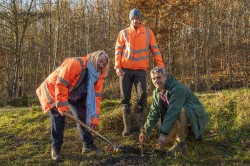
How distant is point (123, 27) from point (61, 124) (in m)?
14.3

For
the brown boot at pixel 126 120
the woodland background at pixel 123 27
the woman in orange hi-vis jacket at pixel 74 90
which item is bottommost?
the brown boot at pixel 126 120

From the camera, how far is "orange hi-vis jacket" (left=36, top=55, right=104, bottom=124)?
416 centimetres

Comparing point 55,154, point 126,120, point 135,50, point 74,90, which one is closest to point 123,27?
point 135,50

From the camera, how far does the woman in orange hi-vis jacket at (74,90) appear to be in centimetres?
419

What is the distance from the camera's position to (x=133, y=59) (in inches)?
217

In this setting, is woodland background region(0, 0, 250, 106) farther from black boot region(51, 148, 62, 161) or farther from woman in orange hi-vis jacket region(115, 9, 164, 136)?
black boot region(51, 148, 62, 161)

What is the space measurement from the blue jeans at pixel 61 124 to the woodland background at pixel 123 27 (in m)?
8.89

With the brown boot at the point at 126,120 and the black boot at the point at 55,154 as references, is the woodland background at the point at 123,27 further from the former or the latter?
the black boot at the point at 55,154

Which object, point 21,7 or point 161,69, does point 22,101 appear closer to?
point 21,7

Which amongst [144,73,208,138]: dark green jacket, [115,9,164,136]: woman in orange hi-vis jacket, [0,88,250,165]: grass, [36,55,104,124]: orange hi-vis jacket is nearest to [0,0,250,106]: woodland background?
[0,88,250,165]: grass

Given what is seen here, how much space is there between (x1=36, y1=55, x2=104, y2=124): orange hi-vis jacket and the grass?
871 mm

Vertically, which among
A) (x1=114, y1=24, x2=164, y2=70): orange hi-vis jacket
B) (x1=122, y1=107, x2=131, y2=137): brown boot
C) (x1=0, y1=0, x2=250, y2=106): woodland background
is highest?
(x1=0, y1=0, x2=250, y2=106): woodland background

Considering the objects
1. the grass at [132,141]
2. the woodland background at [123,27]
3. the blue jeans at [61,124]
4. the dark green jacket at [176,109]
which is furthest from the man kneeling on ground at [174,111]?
the woodland background at [123,27]

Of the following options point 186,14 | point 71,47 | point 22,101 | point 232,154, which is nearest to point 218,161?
point 232,154
